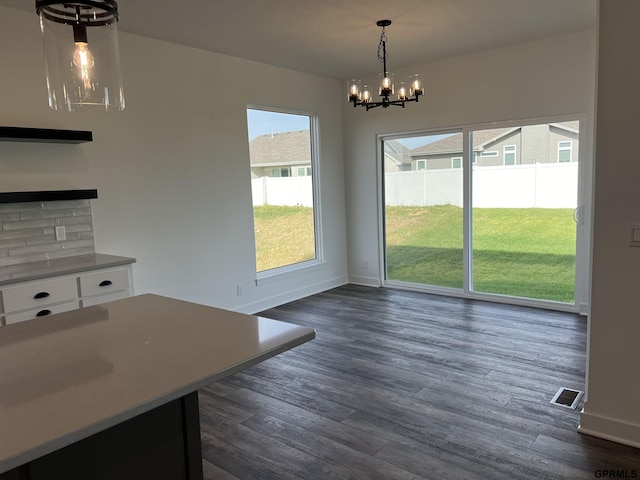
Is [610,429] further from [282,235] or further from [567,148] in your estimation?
[282,235]

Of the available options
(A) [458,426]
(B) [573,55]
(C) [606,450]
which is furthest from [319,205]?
(C) [606,450]

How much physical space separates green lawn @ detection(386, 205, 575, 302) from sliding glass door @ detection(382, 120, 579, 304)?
0.01 meters

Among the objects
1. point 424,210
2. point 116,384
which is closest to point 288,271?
point 424,210

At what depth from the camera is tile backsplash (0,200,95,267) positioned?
337 centimetres

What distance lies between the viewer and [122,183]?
4.05 meters

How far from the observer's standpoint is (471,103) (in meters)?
5.29

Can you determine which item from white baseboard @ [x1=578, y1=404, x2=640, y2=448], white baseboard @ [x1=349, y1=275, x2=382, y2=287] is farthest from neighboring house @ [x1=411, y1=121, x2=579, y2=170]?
white baseboard @ [x1=578, y1=404, x2=640, y2=448]

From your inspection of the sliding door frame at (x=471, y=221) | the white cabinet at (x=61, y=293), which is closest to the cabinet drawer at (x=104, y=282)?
the white cabinet at (x=61, y=293)

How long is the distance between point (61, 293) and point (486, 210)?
431 cm

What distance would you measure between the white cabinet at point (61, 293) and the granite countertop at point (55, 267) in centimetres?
3

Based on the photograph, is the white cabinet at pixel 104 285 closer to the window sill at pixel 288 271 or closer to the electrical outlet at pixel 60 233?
the electrical outlet at pixel 60 233

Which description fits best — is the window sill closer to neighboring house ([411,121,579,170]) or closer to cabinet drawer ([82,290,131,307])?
neighboring house ([411,121,579,170])

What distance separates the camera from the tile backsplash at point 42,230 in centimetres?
337

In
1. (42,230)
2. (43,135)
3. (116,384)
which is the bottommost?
(116,384)
